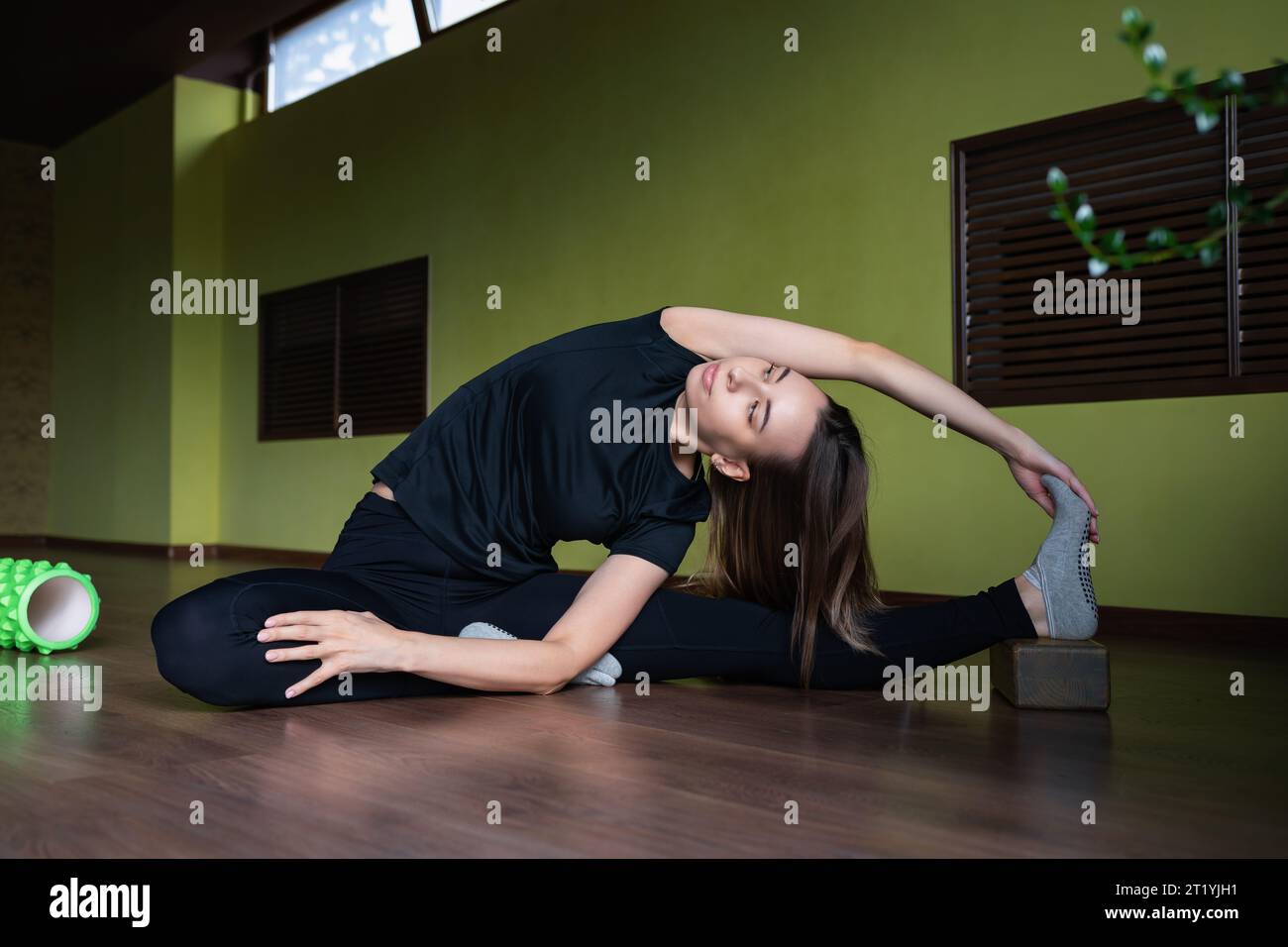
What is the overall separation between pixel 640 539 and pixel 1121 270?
2.30 m

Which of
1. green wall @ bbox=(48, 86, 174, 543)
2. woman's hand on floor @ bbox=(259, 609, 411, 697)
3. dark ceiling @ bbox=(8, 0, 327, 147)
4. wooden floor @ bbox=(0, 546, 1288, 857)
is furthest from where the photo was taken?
green wall @ bbox=(48, 86, 174, 543)

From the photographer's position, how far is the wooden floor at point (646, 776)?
1.15 meters

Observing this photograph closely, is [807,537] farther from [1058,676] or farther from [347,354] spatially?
[347,354]

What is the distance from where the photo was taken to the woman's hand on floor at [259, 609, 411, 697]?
1638 mm

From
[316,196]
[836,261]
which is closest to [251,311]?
[316,196]

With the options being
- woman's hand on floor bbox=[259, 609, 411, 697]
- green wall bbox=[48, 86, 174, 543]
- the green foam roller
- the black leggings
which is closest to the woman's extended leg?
the black leggings

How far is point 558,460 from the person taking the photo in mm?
1902

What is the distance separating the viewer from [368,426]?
19.8ft

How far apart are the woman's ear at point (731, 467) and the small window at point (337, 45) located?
4762 mm

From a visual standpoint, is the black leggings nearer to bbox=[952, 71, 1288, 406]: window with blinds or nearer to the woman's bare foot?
the woman's bare foot

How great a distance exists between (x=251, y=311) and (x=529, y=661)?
232 inches

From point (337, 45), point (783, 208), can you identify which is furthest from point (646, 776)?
point (337, 45)

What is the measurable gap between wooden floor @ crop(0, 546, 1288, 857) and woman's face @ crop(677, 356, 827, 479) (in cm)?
47

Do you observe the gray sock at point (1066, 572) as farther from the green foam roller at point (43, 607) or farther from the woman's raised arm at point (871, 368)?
the green foam roller at point (43, 607)
